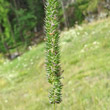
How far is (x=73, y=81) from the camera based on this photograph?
26.4 ft

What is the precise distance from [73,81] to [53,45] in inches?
258

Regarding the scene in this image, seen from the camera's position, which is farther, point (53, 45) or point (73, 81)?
point (73, 81)

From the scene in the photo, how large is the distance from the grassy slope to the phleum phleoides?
2769 millimetres

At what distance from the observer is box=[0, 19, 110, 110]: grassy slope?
18.1 ft

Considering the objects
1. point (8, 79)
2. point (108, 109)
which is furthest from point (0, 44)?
point (108, 109)

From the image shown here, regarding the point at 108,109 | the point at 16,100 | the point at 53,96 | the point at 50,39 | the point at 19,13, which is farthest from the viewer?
the point at 19,13

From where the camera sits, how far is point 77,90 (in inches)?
263

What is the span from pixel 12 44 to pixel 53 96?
1589 inches

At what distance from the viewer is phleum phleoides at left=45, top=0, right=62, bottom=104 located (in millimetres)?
1584

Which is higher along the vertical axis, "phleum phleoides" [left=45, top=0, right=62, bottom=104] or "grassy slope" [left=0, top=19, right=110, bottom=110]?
"phleum phleoides" [left=45, top=0, right=62, bottom=104]

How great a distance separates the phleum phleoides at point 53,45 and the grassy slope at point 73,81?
9.08 ft

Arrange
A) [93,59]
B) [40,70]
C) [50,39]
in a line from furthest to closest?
1. [40,70]
2. [93,59]
3. [50,39]

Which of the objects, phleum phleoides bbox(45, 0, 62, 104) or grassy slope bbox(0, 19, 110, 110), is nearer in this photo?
phleum phleoides bbox(45, 0, 62, 104)

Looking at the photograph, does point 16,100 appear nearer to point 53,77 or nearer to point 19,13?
point 53,77
